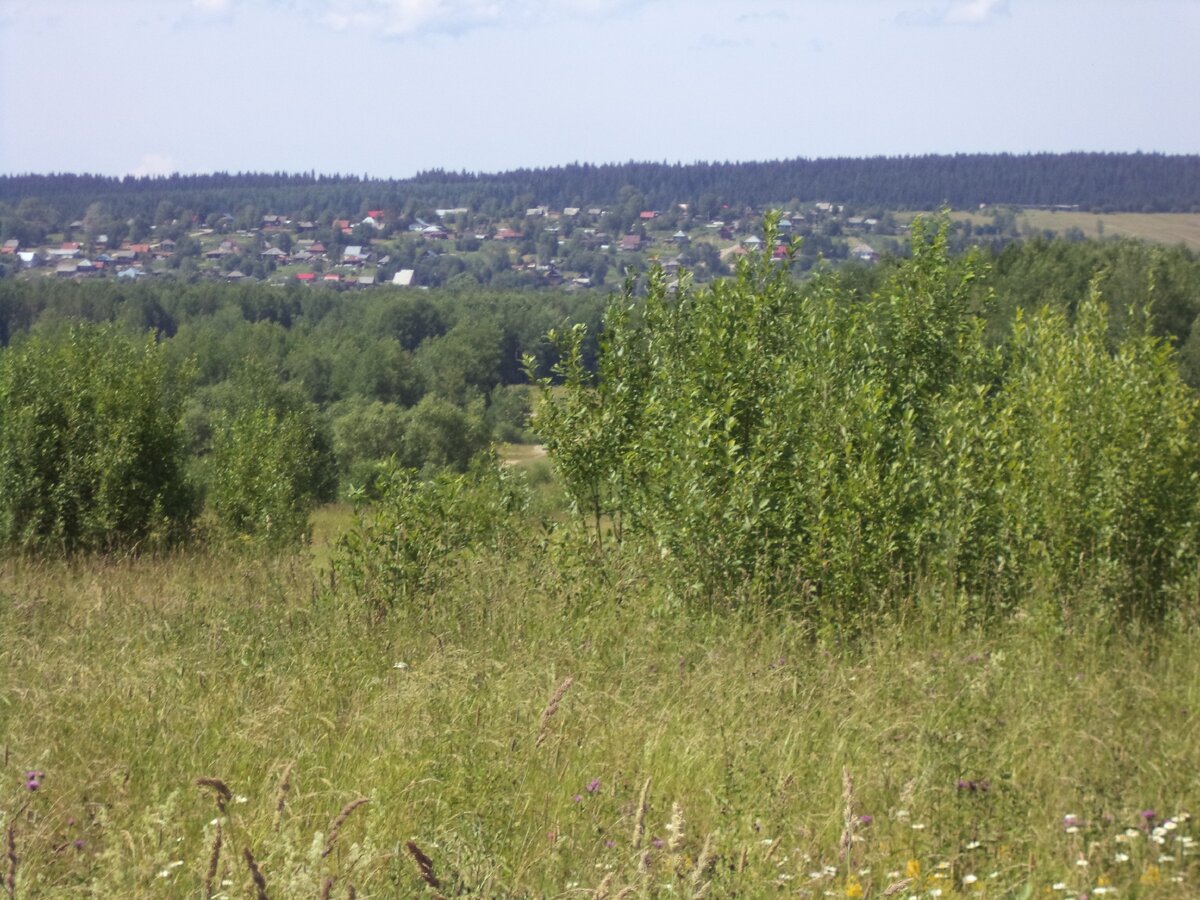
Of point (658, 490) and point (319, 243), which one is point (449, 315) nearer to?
point (319, 243)

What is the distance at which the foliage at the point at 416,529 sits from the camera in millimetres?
6230

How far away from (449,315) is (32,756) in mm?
105416

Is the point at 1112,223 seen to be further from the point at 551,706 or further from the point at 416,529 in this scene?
the point at 551,706

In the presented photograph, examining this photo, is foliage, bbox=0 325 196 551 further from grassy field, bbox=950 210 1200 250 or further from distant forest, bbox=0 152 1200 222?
distant forest, bbox=0 152 1200 222

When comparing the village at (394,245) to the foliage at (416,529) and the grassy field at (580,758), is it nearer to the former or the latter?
the foliage at (416,529)

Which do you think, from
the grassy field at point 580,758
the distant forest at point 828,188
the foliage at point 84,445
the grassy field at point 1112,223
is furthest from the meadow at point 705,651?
the distant forest at point 828,188

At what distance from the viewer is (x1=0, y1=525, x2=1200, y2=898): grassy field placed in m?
2.97

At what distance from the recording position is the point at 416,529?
275 inches

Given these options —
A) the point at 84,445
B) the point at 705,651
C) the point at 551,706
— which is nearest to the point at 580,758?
the point at 551,706

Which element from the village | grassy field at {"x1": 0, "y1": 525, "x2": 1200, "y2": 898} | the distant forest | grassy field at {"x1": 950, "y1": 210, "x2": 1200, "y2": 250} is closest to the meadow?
grassy field at {"x1": 0, "y1": 525, "x2": 1200, "y2": 898}

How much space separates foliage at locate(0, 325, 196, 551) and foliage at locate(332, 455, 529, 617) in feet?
24.6

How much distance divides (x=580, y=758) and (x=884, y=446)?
3760 millimetres

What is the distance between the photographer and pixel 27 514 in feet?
50.4

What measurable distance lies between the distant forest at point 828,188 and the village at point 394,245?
5828mm
